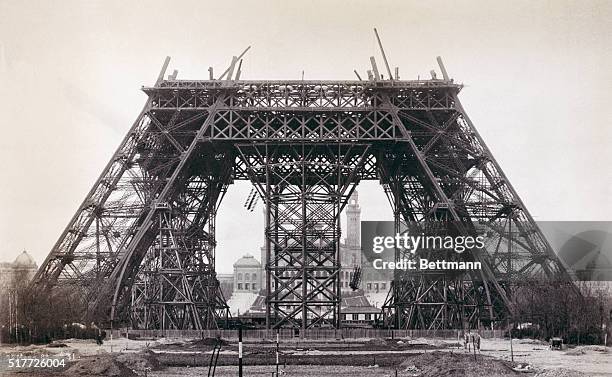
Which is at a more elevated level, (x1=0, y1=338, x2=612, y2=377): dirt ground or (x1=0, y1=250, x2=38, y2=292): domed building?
(x1=0, y1=250, x2=38, y2=292): domed building

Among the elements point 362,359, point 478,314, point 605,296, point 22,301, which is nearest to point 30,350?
point 22,301

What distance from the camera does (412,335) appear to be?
49.9 meters

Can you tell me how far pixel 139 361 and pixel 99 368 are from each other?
2803 mm

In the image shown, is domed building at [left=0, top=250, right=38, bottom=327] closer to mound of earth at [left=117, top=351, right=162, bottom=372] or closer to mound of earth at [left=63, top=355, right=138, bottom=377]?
mound of earth at [left=117, top=351, right=162, bottom=372]

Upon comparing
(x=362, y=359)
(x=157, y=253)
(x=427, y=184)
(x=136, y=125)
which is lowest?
(x=362, y=359)

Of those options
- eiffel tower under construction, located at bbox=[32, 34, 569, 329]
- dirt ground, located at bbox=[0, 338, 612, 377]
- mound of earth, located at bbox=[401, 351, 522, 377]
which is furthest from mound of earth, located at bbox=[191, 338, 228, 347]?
mound of earth, located at bbox=[401, 351, 522, 377]

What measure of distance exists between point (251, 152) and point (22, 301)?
56.0 ft

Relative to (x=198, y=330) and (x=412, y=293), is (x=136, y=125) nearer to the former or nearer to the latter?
(x=198, y=330)

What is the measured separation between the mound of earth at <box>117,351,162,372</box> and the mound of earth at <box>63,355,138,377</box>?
3.10 ft

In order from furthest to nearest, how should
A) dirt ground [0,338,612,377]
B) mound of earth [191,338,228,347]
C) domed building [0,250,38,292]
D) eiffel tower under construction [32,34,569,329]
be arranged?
eiffel tower under construction [32,34,569,329]
mound of earth [191,338,228,347]
domed building [0,250,38,292]
dirt ground [0,338,612,377]

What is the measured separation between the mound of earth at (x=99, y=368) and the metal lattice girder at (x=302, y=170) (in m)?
17.1

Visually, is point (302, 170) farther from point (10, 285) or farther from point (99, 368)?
point (99, 368)

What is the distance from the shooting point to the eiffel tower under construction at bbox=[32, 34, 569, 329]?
163 ft

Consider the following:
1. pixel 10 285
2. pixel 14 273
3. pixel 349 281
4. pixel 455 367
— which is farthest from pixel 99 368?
pixel 349 281
